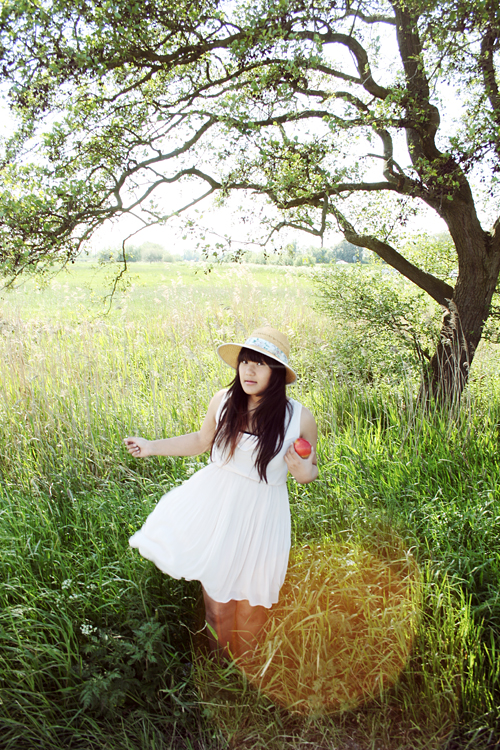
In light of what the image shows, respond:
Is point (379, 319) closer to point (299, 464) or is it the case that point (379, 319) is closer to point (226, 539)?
point (299, 464)

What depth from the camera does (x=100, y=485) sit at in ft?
12.4

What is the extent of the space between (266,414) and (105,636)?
129 cm

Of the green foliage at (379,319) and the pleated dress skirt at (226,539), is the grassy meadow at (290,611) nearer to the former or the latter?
A: the pleated dress skirt at (226,539)

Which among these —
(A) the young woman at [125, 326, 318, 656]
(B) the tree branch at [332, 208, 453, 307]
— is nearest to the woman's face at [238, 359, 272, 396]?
(A) the young woman at [125, 326, 318, 656]

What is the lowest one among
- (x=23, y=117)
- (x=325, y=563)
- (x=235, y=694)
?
(x=235, y=694)

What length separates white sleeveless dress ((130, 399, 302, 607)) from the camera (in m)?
2.15

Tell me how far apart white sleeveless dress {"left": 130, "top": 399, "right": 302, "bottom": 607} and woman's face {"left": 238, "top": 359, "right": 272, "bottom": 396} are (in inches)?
8.6

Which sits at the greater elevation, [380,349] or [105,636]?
[380,349]

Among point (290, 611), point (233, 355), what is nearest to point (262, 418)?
point (233, 355)

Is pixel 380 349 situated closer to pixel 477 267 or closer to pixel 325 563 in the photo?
pixel 477 267

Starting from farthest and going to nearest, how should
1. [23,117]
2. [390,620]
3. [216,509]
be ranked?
[23,117], [390,620], [216,509]

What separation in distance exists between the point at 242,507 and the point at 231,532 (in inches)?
4.7

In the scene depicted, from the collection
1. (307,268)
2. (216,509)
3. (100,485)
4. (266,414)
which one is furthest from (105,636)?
(307,268)

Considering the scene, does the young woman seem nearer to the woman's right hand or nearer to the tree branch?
the woman's right hand
